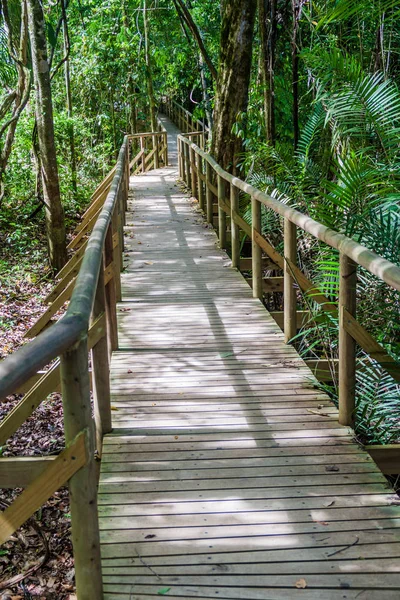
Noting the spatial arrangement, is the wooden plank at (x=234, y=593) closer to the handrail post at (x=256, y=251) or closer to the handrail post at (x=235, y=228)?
the handrail post at (x=256, y=251)

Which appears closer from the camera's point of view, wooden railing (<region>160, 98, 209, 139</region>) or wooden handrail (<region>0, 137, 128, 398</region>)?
wooden handrail (<region>0, 137, 128, 398</region>)

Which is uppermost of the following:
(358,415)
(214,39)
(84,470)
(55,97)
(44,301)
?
(214,39)

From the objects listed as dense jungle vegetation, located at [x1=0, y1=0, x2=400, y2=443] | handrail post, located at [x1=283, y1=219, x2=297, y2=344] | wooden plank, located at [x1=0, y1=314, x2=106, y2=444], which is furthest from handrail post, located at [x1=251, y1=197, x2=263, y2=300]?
wooden plank, located at [x1=0, y1=314, x2=106, y2=444]

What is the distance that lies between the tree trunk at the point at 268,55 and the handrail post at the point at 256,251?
9.44ft

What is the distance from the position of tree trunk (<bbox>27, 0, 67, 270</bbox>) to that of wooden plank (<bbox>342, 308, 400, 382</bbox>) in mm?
8343

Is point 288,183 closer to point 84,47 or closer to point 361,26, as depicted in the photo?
point 361,26

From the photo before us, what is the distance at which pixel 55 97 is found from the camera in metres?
23.8

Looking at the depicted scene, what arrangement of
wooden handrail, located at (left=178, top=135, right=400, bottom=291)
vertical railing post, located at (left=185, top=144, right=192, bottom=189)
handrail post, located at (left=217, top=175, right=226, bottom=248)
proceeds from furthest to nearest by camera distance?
vertical railing post, located at (left=185, top=144, right=192, bottom=189), handrail post, located at (left=217, top=175, right=226, bottom=248), wooden handrail, located at (left=178, top=135, right=400, bottom=291)

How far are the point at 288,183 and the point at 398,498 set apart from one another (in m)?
5.69

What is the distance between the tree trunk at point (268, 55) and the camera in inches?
354

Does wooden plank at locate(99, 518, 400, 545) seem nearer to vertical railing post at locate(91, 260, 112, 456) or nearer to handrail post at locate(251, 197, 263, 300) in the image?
vertical railing post at locate(91, 260, 112, 456)

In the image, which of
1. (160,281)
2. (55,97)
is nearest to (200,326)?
(160,281)

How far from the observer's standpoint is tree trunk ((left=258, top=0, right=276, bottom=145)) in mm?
8992

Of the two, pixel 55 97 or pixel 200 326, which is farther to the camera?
pixel 55 97
